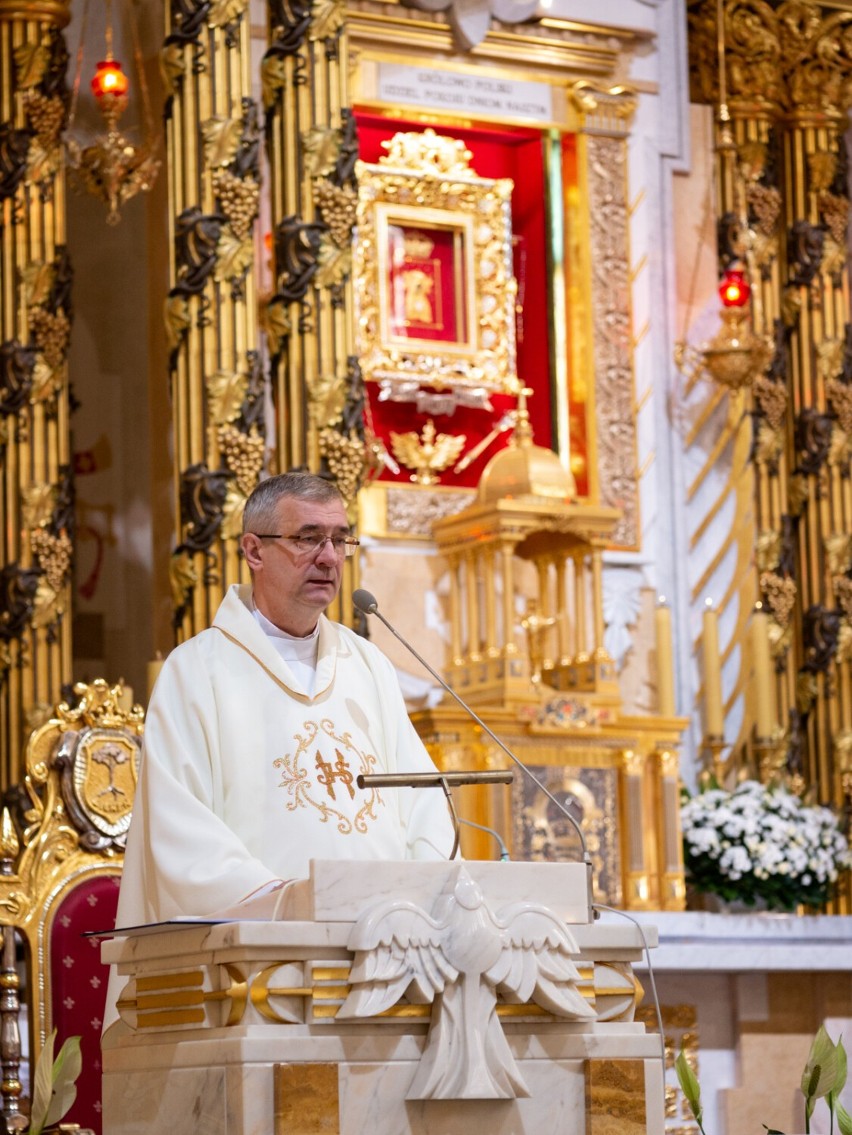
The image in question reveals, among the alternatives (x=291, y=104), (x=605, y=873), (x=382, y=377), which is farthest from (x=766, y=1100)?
(x=291, y=104)

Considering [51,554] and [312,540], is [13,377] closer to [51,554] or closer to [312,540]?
[51,554]

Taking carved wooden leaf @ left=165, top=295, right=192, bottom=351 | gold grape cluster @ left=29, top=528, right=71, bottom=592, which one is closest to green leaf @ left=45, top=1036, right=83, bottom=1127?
gold grape cluster @ left=29, top=528, right=71, bottom=592

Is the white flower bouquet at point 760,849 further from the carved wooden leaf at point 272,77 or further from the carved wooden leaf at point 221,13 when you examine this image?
the carved wooden leaf at point 221,13

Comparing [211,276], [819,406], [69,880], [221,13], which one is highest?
[221,13]

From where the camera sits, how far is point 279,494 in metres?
4.77

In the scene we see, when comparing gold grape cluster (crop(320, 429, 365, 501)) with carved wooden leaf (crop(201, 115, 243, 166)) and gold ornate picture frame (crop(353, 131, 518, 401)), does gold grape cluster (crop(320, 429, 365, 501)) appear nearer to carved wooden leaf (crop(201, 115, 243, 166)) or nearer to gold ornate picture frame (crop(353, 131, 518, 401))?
gold ornate picture frame (crop(353, 131, 518, 401))

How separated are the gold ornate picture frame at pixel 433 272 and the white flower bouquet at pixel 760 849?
2114mm

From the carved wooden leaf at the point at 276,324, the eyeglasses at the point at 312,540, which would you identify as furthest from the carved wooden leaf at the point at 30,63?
the eyeglasses at the point at 312,540

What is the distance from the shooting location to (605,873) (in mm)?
Answer: 8383

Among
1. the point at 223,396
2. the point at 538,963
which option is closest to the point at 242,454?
the point at 223,396

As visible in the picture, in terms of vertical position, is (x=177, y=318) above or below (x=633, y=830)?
above

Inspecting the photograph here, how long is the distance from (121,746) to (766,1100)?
129 inches

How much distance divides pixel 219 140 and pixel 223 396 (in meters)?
0.97

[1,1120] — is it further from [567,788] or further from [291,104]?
[291,104]
